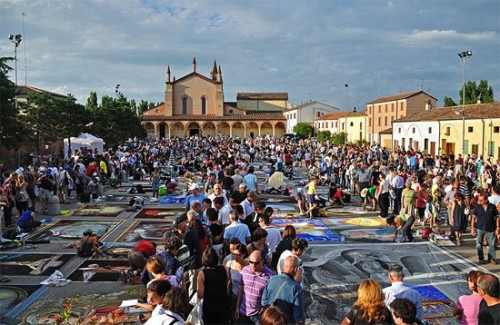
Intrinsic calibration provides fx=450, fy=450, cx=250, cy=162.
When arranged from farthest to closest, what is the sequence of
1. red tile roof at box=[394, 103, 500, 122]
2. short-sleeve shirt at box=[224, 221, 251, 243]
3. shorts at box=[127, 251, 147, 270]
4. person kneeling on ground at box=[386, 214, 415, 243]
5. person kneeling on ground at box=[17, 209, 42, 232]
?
red tile roof at box=[394, 103, 500, 122]
person kneeling on ground at box=[17, 209, 42, 232]
person kneeling on ground at box=[386, 214, 415, 243]
shorts at box=[127, 251, 147, 270]
short-sleeve shirt at box=[224, 221, 251, 243]

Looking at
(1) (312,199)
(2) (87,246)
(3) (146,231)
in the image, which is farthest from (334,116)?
(2) (87,246)

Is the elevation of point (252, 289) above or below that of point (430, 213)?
above

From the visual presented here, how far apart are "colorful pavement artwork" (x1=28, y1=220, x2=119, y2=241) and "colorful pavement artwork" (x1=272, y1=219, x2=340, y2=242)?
4.99 metres

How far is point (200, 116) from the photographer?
80.8 metres

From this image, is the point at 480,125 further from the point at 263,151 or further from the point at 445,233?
the point at 445,233

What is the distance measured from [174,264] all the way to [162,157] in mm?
27681

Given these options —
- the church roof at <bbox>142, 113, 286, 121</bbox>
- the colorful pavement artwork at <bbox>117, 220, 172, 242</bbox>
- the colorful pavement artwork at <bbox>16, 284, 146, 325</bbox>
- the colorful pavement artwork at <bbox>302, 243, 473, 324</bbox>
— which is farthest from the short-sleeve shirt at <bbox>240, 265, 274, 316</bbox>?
the church roof at <bbox>142, 113, 286, 121</bbox>

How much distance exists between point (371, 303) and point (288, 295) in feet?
2.73

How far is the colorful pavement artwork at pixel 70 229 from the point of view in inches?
455

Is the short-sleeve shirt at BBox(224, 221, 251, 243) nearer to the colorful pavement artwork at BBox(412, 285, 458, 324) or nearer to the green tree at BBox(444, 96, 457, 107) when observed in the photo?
the colorful pavement artwork at BBox(412, 285, 458, 324)

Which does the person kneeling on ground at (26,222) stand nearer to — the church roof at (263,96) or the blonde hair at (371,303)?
the blonde hair at (371,303)

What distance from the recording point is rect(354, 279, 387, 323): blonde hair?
12.5 feet

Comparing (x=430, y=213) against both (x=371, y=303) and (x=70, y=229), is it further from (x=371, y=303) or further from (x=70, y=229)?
(x=70, y=229)

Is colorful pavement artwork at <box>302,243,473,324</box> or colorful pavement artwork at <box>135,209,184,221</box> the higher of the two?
colorful pavement artwork at <box>135,209,184,221</box>
